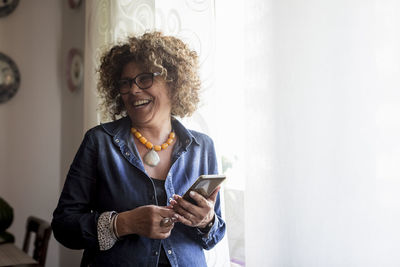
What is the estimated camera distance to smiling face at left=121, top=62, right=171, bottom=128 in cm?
75

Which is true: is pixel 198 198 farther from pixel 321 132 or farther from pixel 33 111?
pixel 33 111

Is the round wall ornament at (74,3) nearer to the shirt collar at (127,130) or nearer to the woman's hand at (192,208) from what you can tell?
the shirt collar at (127,130)

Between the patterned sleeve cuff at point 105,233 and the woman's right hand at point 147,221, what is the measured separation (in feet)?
0.06

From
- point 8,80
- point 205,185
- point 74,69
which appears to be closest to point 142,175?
point 205,185

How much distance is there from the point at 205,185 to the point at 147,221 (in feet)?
0.45

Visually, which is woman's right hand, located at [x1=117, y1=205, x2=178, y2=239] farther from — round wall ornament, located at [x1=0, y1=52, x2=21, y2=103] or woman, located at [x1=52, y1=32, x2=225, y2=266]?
round wall ornament, located at [x1=0, y1=52, x2=21, y2=103]

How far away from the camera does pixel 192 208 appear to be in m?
0.68

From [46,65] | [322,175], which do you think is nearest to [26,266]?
[46,65]

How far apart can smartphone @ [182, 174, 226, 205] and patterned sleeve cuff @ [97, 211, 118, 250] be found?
164mm

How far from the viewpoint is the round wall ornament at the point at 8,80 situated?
1.74 meters

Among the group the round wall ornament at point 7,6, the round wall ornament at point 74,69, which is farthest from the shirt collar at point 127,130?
the round wall ornament at point 7,6

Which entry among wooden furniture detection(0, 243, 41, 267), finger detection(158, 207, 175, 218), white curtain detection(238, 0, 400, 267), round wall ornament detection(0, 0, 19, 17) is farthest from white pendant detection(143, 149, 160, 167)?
round wall ornament detection(0, 0, 19, 17)

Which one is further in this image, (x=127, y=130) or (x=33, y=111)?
(x=33, y=111)

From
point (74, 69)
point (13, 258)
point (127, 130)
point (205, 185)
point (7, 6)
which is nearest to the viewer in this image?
point (205, 185)
